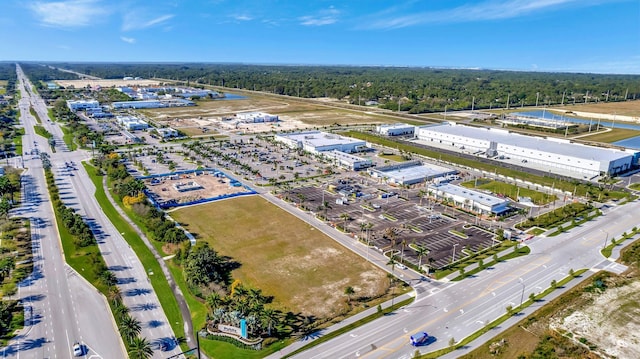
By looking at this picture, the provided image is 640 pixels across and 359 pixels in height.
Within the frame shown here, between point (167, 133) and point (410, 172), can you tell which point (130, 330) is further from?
point (167, 133)

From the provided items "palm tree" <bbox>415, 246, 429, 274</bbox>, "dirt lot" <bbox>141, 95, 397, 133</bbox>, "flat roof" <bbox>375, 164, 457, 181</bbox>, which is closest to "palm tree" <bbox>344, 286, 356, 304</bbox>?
"palm tree" <bbox>415, 246, 429, 274</bbox>

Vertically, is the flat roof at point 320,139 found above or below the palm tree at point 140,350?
above

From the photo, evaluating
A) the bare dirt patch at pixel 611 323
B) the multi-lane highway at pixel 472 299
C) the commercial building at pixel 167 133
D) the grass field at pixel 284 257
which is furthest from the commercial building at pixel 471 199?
the commercial building at pixel 167 133

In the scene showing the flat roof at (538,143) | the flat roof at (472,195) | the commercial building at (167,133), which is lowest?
the flat roof at (472,195)

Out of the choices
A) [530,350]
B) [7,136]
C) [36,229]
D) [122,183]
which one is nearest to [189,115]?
[7,136]

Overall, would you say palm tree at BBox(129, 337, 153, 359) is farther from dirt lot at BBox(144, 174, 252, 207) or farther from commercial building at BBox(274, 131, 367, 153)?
commercial building at BBox(274, 131, 367, 153)

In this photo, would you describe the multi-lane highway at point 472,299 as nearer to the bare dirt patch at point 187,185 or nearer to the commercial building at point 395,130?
the bare dirt patch at point 187,185

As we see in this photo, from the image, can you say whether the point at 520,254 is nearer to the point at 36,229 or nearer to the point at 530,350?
the point at 530,350
